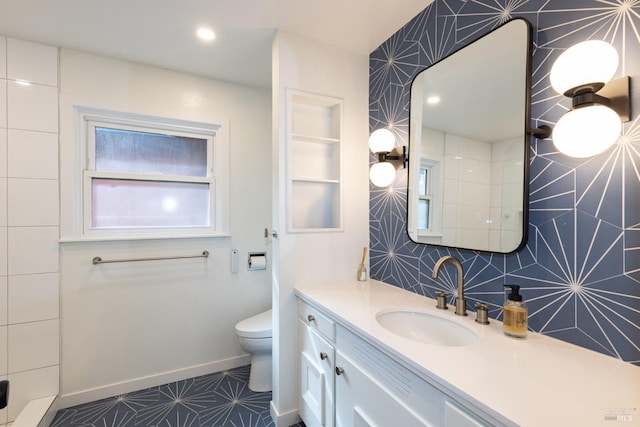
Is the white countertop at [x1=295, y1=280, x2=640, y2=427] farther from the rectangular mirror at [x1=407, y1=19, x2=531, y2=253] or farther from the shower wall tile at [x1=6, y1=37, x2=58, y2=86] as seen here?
the shower wall tile at [x1=6, y1=37, x2=58, y2=86]

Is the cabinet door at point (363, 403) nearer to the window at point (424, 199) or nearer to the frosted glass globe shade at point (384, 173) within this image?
the window at point (424, 199)

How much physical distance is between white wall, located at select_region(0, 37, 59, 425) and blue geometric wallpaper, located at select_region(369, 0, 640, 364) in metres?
2.36

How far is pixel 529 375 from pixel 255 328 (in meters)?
1.63

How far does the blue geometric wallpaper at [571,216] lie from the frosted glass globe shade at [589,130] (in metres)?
0.09

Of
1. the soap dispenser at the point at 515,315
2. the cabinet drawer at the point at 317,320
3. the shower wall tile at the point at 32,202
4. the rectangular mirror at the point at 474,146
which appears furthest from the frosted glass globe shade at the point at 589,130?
the shower wall tile at the point at 32,202

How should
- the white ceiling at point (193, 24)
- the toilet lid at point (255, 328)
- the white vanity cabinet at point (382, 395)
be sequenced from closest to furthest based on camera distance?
the white vanity cabinet at point (382, 395) → the white ceiling at point (193, 24) → the toilet lid at point (255, 328)

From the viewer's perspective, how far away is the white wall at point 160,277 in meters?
1.92

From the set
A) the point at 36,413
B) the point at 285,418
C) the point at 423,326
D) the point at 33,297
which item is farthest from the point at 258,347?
the point at 33,297

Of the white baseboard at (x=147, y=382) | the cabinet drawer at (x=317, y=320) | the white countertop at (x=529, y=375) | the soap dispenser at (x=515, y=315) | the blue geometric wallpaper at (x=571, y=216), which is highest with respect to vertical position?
the blue geometric wallpaper at (x=571, y=216)

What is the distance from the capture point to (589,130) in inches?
34.4

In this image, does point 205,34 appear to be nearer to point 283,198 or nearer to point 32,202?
point 283,198

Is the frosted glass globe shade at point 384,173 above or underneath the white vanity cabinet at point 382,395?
above

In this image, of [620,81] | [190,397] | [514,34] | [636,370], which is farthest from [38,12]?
[636,370]

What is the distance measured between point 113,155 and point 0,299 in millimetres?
1079
